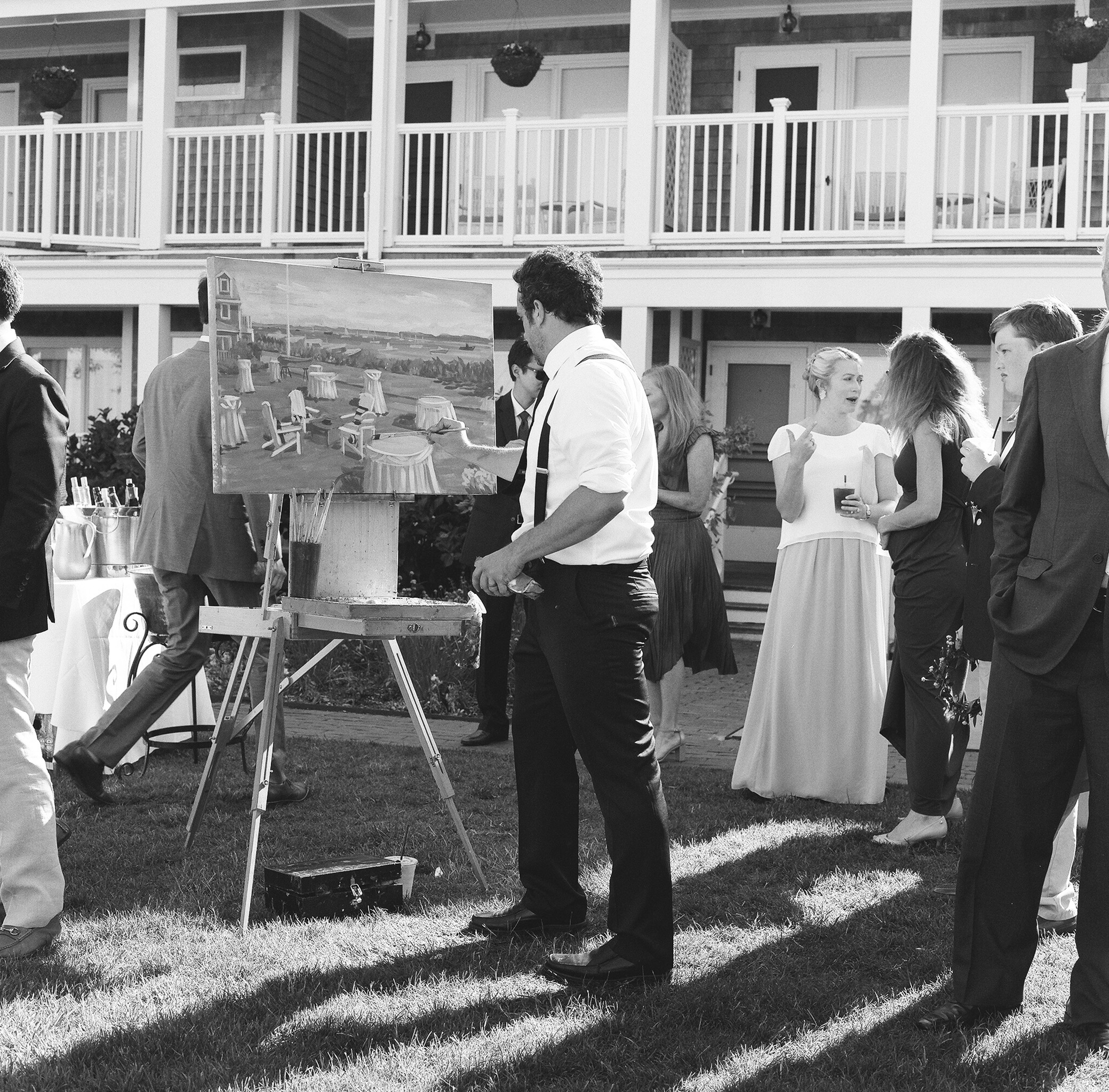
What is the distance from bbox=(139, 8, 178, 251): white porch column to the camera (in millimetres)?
14047

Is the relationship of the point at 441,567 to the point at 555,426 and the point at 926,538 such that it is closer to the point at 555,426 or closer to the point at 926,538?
the point at 926,538

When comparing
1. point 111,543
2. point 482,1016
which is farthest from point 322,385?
point 111,543

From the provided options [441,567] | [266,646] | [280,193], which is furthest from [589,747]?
[280,193]

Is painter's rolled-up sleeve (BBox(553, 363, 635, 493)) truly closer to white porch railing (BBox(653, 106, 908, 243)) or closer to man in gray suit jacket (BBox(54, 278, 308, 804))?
man in gray suit jacket (BBox(54, 278, 308, 804))

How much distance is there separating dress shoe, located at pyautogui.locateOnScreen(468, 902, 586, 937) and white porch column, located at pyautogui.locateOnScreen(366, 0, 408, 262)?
386 inches

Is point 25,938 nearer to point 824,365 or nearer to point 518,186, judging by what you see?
point 824,365

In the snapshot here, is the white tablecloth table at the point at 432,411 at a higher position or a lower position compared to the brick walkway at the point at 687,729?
higher

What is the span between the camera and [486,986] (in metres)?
3.93

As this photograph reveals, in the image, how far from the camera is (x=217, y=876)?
495 centimetres

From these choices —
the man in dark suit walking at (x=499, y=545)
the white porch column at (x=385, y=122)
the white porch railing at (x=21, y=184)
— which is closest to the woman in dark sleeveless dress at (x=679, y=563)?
the man in dark suit walking at (x=499, y=545)

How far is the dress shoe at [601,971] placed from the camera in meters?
3.90

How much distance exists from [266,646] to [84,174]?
7856 mm

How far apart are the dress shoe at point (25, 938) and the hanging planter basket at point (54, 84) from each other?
43.3ft

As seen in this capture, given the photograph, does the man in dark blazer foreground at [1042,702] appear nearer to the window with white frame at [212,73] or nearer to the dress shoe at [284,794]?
the dress shoe at [284,794]
